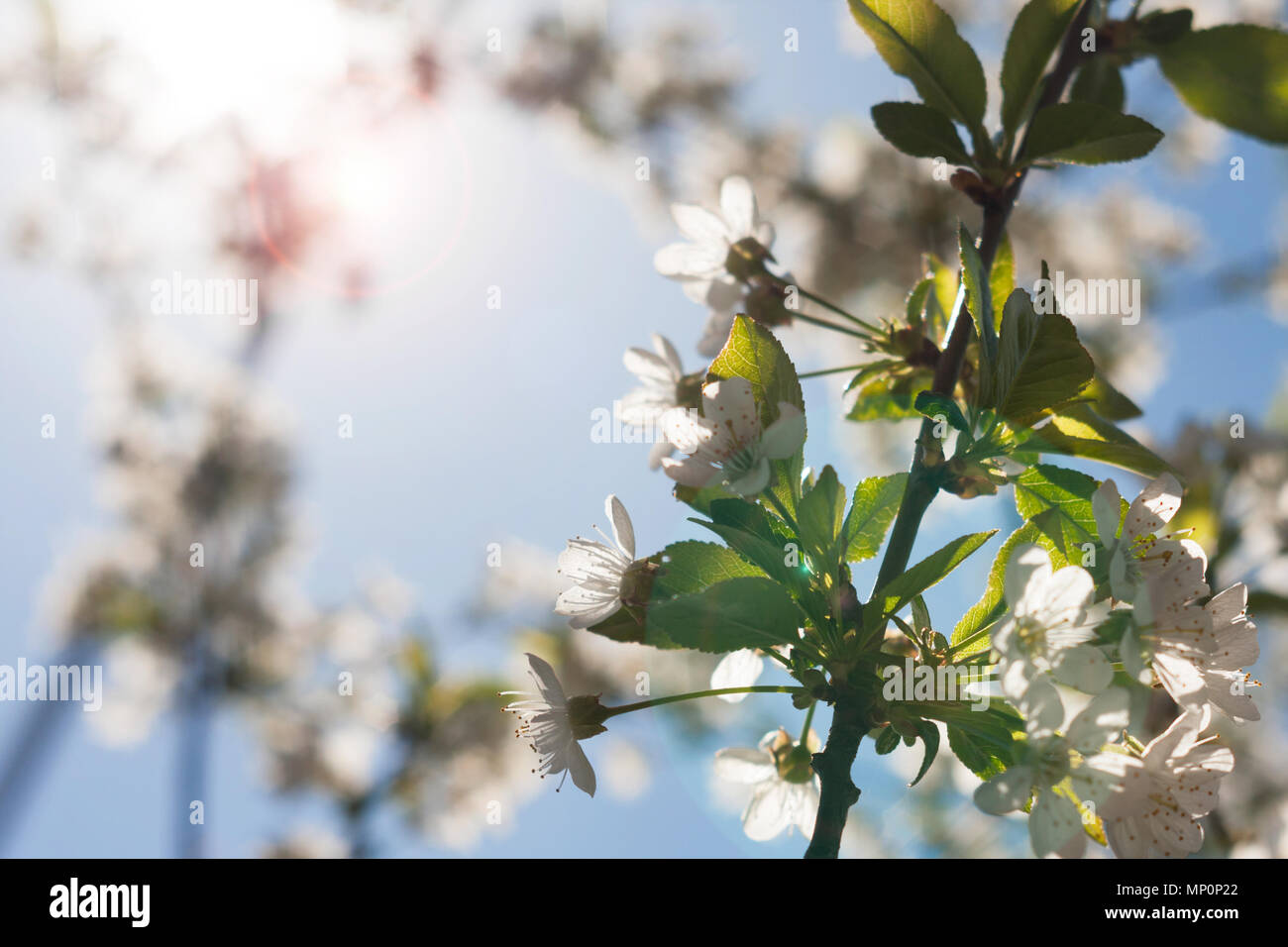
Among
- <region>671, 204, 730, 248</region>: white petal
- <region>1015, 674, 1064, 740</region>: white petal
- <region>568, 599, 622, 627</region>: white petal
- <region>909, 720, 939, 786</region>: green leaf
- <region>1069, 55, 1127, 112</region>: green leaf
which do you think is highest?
<region>1069, 55, 1127, 112</region>: green leaf

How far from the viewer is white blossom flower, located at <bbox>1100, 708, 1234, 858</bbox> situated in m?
0.49

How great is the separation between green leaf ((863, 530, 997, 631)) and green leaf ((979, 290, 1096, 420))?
0.10m

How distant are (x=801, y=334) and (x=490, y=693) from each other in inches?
102

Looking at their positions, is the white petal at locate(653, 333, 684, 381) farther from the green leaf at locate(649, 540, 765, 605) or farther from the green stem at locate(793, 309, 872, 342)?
the green leaf at locate(649, 540, 765, 605)

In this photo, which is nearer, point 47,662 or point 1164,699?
point 1164,699

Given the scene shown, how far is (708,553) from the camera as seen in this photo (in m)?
0.57

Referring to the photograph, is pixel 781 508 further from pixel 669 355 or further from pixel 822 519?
pixel 669 355

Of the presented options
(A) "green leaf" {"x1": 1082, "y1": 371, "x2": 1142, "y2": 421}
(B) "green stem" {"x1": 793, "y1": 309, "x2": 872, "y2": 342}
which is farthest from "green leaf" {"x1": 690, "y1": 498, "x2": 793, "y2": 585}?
(A) "green leaf" {"x1": 1082, "y1": 371, "x2": 1142, "y2": 421}

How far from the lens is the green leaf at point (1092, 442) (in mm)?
598

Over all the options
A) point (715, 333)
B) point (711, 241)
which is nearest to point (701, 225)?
point (711, 241)

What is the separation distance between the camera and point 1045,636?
1.54ft

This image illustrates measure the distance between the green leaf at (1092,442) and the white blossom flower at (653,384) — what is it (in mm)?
297
